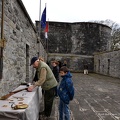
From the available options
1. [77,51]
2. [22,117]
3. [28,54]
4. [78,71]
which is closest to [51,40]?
[77,51]

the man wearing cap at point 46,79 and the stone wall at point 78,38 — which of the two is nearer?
the man wearing cap at point 46,79

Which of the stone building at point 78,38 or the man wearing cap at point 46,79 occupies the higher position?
the stone building at point 78,38

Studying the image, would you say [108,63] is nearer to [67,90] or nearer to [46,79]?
[46,79]

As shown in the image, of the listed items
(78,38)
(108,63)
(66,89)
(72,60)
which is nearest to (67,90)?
(66,89)

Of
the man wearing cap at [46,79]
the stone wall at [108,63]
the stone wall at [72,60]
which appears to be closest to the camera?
the man wearing cap at [46,79]

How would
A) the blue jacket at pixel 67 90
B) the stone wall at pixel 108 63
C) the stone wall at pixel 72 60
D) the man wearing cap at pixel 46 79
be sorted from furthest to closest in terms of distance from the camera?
the stone wall at pixel 72 60
the stone wall at pixel 108 63
the man wearing cap at pixel 46 79
the blue jacket at pixel 67 90

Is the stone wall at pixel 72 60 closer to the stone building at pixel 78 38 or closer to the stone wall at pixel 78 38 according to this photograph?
the stone building at pixel 78 38

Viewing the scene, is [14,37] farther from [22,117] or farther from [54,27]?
[54,27]

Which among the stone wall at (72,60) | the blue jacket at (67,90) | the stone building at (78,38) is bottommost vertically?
the blue jacket at (67,90)

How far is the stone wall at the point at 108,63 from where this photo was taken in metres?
14.5

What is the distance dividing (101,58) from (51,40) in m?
8.29

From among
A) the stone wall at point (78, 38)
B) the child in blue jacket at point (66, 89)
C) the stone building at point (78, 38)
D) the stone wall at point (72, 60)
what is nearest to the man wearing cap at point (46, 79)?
the child in blue jacket at point (66, 89)

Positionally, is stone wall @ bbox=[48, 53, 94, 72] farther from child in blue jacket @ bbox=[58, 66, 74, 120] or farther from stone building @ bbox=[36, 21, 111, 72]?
child in blue jacket @ bbox=[58, 66, 74, 120]

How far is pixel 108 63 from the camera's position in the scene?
16703 mm
